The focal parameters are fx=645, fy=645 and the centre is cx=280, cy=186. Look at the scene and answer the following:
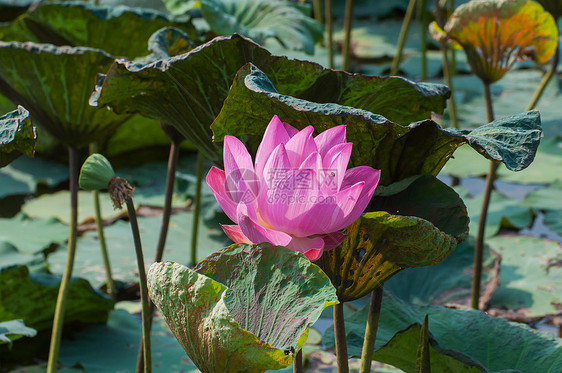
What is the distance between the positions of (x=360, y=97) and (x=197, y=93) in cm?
24

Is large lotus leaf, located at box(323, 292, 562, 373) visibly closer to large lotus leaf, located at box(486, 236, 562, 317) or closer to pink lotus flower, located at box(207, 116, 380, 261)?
pink lotus flower, located at box(207, 116, 380, 261)

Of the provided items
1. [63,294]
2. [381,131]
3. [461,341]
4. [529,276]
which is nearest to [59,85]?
[63,294]

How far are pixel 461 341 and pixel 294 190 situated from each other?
604 mm

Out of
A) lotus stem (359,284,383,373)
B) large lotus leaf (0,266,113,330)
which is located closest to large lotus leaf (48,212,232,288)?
large lotus leaf (0,266,113,330)

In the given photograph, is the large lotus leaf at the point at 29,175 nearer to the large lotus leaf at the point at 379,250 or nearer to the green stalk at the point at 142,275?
the green stalk at the point at 142,275

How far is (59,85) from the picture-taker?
1.27 m

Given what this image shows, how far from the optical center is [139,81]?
96cm

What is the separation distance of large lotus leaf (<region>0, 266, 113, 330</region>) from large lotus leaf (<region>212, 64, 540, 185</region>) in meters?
0.76

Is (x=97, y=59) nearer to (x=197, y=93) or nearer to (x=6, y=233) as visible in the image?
(x=197, y=93)

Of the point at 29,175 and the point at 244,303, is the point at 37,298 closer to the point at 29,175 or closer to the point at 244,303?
the point at 244,303

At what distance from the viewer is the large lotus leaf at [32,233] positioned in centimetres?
191

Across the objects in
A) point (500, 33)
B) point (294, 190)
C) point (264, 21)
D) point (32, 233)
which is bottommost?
point (32, 233)

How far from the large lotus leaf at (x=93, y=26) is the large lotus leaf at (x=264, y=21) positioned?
0.29 ft

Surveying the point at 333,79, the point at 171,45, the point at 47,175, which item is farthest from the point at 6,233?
the point at 333,79
